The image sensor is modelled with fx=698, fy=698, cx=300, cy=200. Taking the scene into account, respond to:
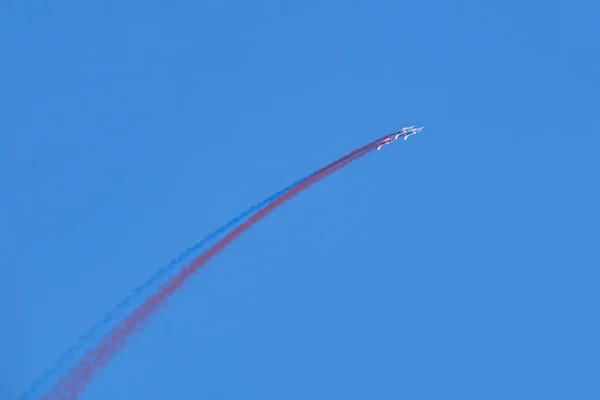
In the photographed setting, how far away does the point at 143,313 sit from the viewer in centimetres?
836

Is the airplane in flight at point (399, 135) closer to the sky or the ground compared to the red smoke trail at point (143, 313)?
closer to the sky

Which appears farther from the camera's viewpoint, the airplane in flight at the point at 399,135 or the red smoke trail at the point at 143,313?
the airplane in flight at the point at 399,135

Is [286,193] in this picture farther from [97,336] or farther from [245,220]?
[97,336]

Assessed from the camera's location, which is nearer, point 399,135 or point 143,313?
point 143,313

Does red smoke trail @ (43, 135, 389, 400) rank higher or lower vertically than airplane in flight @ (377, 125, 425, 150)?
lower

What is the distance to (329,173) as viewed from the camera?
8.66 m

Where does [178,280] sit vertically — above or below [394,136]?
below

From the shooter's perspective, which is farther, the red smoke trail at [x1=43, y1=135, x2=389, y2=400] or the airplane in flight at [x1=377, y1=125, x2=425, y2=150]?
the airplane in flight at [x1=377, y1=125, x2=425, y2=150]

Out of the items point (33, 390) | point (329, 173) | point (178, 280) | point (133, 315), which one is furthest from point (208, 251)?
point (33, 390)

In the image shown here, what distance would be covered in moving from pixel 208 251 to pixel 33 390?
2.58 m

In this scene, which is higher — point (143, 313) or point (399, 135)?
point (399, 135)

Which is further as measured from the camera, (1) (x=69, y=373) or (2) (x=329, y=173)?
(2) (x=329, y=173)

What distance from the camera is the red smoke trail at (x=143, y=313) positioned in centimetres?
813

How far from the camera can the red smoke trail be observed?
8.13 m
